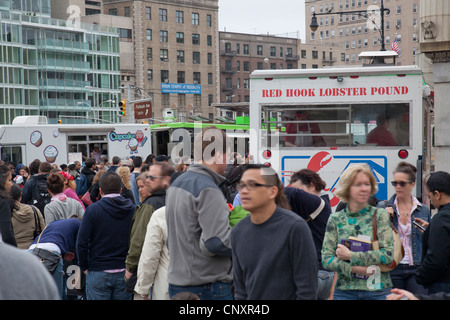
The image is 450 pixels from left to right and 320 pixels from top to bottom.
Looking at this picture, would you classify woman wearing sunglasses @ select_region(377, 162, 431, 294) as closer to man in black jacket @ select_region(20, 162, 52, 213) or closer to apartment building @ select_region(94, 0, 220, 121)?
man in black jacket @ select_region(20, 162, 52, 213)

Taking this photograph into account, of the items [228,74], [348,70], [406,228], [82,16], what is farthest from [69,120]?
[406,228]

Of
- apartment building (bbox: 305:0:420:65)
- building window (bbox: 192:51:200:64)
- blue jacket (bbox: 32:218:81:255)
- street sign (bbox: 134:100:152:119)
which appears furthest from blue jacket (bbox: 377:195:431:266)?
apartment building (bbox: 305:0:420:65)

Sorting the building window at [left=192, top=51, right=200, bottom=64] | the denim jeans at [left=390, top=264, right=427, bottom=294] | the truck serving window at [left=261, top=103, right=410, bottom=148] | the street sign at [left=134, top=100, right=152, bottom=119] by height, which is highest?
the building window at [left=192, top=51, right=200, bottom=64]

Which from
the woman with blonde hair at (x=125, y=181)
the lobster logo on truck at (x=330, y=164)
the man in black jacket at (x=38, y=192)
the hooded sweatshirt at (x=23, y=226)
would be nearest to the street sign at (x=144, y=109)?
the man in black jacket at (x=38, y=192)

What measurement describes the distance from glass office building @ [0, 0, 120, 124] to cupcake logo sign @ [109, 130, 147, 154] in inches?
1973

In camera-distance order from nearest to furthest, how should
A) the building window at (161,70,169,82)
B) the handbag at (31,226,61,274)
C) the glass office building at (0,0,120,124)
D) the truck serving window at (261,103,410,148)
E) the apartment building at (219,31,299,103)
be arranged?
the handbag at (31,226,61,274), the truck serving window at (261,103,410,148), the glass office building at (0,0,120,124), the building window at (161,70,169,82), the apartment building at (219,31,299,103)

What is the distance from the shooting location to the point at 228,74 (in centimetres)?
10988

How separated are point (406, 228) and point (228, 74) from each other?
4123 inches

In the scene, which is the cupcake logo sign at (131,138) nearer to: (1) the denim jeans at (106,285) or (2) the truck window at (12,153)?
(2) the truck window at (12,153)

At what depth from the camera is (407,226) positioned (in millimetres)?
6203

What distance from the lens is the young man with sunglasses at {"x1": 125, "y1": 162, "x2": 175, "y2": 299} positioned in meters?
6.20

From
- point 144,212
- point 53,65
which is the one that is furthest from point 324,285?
point 53,65

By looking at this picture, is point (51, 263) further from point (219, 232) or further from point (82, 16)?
point (82, 16)

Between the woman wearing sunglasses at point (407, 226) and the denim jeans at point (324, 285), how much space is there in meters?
0.59
